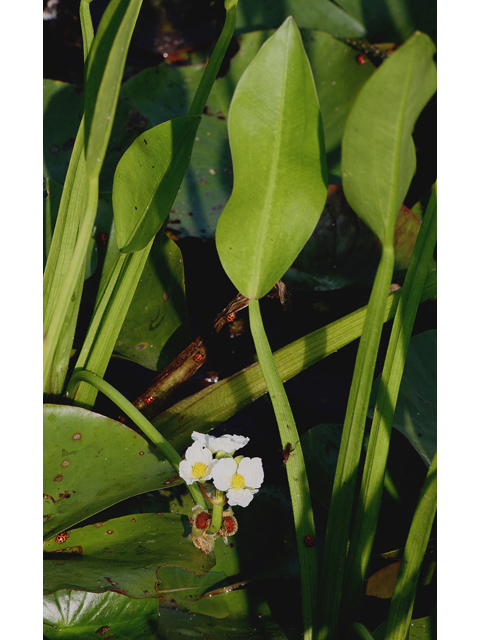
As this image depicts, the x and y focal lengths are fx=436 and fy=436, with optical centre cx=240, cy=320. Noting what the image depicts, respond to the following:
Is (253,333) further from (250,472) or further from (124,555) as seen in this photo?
(124,555)

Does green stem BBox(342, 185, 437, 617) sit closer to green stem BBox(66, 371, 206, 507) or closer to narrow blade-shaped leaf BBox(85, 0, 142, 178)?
green stem BBox(66, 371, 206, 507)

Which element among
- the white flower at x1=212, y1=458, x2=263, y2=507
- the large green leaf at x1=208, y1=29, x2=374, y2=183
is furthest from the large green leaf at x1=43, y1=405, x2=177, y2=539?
the large green leaf at x1=208, y1=29, x2=374, y2=183

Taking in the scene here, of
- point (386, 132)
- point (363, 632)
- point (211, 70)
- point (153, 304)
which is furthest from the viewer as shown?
point (153, 304)

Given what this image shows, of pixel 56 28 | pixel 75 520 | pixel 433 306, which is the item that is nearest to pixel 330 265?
pixel 433 306

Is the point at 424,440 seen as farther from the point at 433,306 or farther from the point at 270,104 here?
the point at 270,104

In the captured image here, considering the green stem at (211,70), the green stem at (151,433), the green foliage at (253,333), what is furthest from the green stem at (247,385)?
the green stem at (211,70)

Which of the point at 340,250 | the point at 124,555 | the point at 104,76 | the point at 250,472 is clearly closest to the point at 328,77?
the point at 340,250
